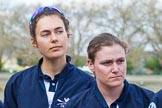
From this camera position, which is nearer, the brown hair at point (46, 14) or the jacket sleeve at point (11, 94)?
the brown hair at point (46, 14)

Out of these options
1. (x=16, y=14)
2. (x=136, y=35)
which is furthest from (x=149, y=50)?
(x=16, y=14)

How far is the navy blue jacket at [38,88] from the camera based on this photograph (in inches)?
112

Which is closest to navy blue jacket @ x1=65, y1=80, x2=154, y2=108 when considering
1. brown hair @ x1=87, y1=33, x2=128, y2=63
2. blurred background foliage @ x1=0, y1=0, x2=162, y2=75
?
brown hair @ x1=87, y1=33, x2=128, y2=63

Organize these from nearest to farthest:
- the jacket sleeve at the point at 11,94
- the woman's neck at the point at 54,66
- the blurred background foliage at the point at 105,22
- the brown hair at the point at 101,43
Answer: the brown hair at the point at 101,43
the woman's neck at the point at 54,66
the jacket sleeve at the point at 11,94
the blurred background foliage at the point at 105,22

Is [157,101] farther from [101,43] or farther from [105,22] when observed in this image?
[105,22]

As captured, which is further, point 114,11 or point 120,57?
point 114,11

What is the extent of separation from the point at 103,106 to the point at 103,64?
0.93 ft

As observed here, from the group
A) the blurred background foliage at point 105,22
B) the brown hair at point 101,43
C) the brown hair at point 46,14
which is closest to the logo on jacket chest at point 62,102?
the brown hair at point 101,43

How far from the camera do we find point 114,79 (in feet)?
8.32

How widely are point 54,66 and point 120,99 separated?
590mm

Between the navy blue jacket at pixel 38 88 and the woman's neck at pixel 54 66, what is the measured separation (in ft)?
0.11

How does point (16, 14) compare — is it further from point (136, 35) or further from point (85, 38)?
point (136, 35)

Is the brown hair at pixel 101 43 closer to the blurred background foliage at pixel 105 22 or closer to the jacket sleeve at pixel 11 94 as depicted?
the jacket sleeve at pixel 11 94

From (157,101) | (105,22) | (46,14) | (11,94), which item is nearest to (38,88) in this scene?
(11,94)
